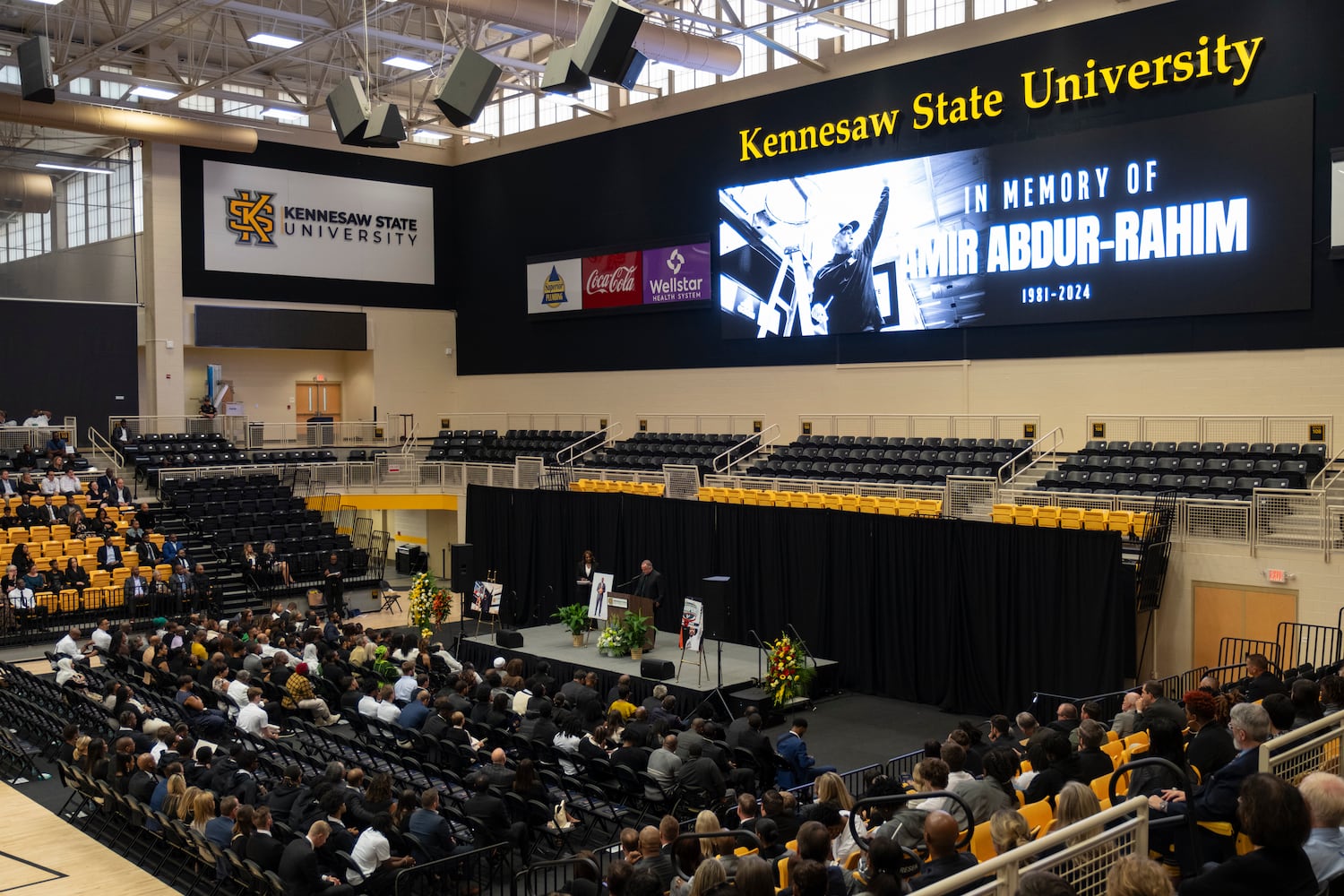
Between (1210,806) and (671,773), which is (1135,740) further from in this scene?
(671,773)

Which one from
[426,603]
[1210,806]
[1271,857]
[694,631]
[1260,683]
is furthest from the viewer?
[426,603]

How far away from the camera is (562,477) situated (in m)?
26.7

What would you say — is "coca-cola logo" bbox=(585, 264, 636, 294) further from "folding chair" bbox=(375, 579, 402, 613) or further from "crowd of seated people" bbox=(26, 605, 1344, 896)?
"crowd of seated people" bbox=(26, 605, 1344, 896)

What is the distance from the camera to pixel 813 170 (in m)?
26.1

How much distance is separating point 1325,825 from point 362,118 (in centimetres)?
1384

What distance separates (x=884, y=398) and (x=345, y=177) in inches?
715

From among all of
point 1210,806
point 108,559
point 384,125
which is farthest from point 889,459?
point 1210,806

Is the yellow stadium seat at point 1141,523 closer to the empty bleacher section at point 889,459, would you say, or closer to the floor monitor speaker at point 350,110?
the empty bleacher section at point 889,459

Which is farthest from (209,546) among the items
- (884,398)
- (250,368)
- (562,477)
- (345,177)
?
(884,398)

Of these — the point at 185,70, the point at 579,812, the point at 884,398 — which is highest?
the point at 185,70

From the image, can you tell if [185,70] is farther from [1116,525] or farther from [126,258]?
[1116,525]

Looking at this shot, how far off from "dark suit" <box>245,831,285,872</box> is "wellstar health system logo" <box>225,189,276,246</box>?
26.4 meters

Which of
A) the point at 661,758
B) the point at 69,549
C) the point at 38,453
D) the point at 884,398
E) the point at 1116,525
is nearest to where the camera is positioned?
the point at 661,758

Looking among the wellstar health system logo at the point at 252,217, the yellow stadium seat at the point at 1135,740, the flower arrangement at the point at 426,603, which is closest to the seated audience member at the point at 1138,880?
the yellow stadium seat at the point at 1135,740
